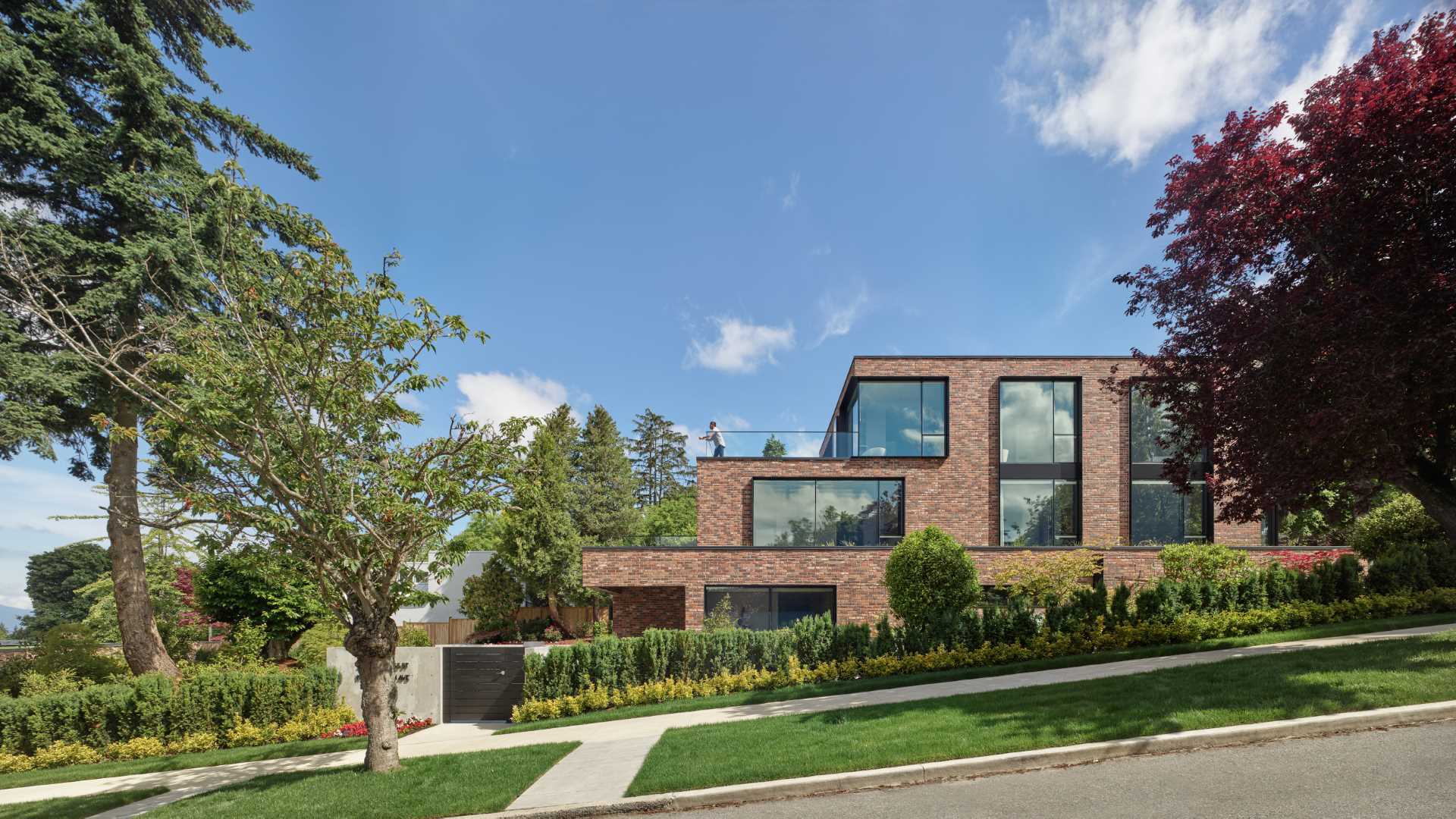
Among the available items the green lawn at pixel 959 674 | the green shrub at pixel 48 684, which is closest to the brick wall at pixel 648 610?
the green lawn at pixel 959 674

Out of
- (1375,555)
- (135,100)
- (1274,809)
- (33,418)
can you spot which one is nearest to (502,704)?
(33,418)

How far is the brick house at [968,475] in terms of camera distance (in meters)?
20.7

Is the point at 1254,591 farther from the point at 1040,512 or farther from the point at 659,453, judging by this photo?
the point at 659,453

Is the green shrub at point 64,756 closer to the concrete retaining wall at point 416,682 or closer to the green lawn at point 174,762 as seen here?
the green lawn at point 174,762

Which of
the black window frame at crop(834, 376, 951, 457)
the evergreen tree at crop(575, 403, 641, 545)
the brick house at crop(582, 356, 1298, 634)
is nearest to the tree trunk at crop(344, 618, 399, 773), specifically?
the brick house at crop(582, 356, 1298, 634)

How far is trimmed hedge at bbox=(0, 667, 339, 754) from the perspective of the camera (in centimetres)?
1249

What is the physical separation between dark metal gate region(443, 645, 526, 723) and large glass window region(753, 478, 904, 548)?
839 cm

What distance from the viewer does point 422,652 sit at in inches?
560

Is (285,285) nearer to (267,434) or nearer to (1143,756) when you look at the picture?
(267,434)

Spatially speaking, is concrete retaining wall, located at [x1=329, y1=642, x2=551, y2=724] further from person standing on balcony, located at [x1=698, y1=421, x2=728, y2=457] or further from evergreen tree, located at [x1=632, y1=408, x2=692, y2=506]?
evergreen tree, located at [x1=632, y1=408, x2=692, y2=506]

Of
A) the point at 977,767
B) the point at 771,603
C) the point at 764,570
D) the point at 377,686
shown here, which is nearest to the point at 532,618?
the point at 771,603

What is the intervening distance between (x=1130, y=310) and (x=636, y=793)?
11.0m

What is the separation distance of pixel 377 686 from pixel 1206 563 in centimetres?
1683

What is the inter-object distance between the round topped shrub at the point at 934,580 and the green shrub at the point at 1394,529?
9879mm
